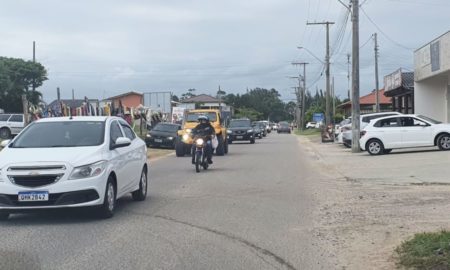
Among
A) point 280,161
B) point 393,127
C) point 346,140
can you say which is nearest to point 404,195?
point 280,161

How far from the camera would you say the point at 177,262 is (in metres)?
7.80

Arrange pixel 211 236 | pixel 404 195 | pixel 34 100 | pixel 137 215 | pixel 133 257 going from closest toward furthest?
1. pixel 133 257
2. pixel 211 236
3. pixel 137 215
4. pixel 404 195
5. pixel 34 100

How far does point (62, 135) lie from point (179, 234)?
315cm

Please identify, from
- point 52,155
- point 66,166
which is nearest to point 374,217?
point 66,166

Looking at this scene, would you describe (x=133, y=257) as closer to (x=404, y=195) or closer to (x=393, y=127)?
(x=404, y=195)

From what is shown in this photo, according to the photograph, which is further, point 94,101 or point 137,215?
point 94,101

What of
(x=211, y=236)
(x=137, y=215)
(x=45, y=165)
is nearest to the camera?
(x=211, y=236)

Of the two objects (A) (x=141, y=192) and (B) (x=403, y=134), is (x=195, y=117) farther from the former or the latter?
(A) (x=141, y=192)

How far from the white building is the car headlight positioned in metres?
26.6

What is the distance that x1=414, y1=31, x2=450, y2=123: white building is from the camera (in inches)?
1374

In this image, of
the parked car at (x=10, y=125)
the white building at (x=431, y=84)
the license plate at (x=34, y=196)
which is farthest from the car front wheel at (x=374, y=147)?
the parked car at (x=10, y=125)

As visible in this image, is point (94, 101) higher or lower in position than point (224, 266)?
higher

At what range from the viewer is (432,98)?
39.6m

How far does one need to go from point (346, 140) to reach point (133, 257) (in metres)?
26.8
